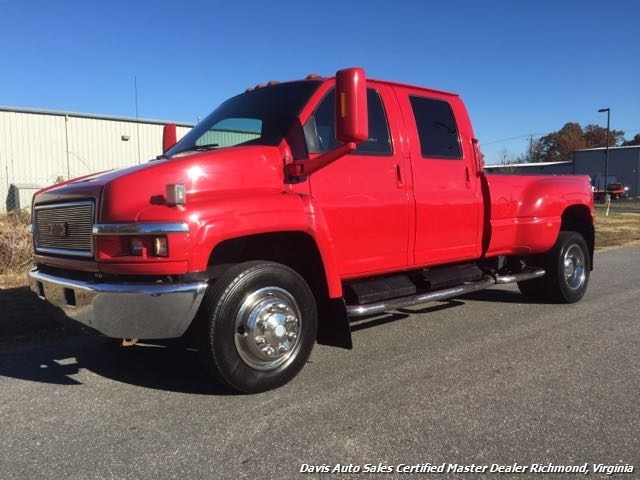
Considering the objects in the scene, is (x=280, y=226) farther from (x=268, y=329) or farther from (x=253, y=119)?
(x=253, y=119)

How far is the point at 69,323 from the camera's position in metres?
4.00

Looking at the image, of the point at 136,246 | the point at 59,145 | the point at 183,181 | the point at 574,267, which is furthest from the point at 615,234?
the point at 59,145

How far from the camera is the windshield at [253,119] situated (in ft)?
14.5

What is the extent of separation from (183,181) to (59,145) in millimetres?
21042

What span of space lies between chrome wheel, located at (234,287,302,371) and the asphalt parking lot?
25cm

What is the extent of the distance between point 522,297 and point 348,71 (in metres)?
4.83

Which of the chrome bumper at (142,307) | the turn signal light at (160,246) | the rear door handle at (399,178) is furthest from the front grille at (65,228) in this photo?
the rear door handle at (399,178)

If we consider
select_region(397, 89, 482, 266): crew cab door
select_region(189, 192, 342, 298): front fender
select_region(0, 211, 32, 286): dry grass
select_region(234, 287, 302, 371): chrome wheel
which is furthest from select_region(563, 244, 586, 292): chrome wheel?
select_region(0, 211, 32, 286): dry grass

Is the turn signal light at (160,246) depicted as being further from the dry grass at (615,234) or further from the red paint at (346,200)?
the dry grass at (615,234)

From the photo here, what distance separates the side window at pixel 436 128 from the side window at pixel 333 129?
0.49 meters

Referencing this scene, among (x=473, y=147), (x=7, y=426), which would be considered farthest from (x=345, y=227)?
(x=7, y=426)

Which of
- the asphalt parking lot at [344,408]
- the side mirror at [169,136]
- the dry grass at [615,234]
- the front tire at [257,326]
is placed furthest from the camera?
the dry grass at [615,234]

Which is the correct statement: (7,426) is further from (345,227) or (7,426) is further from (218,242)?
(345,227)

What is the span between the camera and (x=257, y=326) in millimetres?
3855
